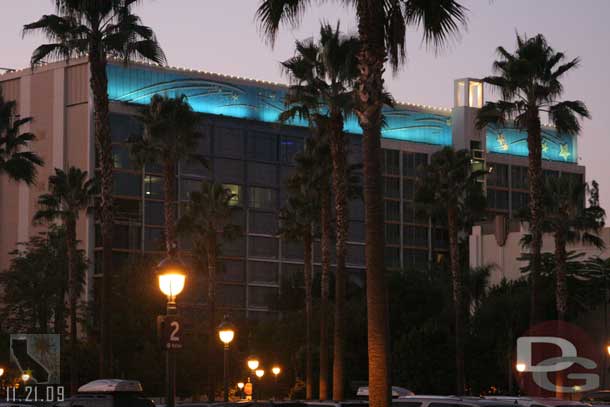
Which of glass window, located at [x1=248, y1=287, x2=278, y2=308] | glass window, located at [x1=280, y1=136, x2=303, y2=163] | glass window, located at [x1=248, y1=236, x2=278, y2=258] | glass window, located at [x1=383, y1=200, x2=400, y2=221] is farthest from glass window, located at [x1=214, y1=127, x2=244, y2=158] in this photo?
glass window, located at [x1=383, y1=200, x2=400, y2=221]

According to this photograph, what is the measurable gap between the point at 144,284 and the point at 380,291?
189 feet

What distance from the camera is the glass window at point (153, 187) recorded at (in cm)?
11969

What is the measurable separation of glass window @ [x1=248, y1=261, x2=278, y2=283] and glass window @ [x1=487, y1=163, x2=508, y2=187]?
3169 cm

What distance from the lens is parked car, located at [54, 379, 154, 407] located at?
28.8 metres

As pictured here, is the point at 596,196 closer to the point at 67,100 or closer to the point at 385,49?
the point at 67,100

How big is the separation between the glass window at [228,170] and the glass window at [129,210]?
9065 millimetres

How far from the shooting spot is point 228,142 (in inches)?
4943

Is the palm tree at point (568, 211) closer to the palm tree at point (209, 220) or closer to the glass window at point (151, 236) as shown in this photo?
the palm tree at point (209, 220)

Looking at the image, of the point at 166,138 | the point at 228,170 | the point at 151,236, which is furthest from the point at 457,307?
the point at 228,170

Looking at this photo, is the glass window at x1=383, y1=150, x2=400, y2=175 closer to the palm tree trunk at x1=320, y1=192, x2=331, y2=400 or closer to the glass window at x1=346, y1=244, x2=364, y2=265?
the glass window at x1=346, y1=244, x2=364, y2=265

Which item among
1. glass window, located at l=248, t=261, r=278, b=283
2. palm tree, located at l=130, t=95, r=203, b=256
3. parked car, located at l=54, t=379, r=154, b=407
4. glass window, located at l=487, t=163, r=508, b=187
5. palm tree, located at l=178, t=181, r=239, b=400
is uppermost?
glass window, located at l=487, t=163, r=508, b=187

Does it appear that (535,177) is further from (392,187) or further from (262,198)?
(392,187)

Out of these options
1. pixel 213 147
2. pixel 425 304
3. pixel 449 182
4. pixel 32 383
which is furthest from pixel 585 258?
pixel 213 147

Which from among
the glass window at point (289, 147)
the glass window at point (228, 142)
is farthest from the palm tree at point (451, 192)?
the glass window at point (289, 147)
